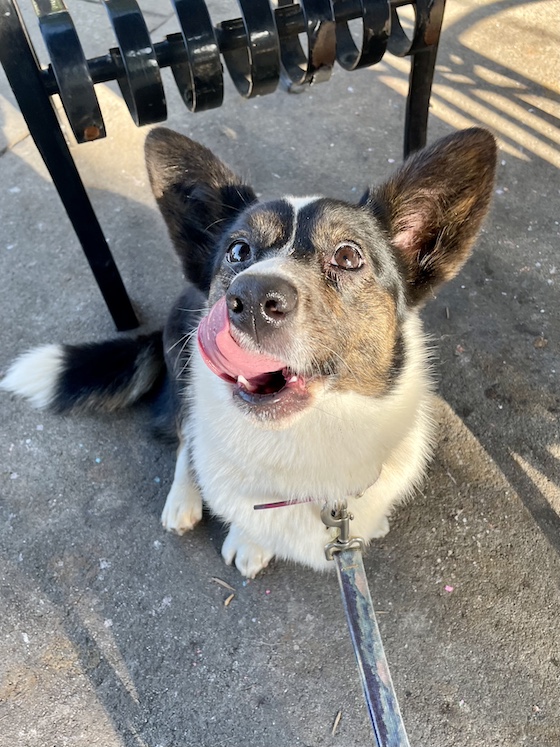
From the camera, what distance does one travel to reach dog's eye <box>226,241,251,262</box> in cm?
170

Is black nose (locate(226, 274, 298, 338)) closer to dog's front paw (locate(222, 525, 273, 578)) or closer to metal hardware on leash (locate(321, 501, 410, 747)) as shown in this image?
metal hardware on leash (locate(321, 501, 410, 747))

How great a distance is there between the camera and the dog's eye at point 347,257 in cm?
165

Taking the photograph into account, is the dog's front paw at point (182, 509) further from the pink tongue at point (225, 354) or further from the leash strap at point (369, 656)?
the pink tongue at point (225, 354)

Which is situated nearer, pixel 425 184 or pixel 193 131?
pixel 425 184

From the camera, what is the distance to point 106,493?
2.40 m

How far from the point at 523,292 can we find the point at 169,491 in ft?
6.30

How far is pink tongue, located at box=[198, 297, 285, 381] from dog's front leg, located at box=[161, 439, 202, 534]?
0.79 metres

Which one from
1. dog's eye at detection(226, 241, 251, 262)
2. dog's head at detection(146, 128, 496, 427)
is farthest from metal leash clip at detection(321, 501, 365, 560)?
dog's eye at detection(226, 241, 251, 262)

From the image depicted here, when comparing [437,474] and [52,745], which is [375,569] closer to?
[437,474]

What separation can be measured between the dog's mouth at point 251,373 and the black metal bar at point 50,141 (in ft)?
3.56

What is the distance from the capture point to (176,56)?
2.05 meters

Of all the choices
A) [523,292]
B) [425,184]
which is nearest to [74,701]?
[425,184]

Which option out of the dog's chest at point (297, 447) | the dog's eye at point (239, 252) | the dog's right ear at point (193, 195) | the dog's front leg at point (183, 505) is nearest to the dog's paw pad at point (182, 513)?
the dog's front leg at point (183, 505)

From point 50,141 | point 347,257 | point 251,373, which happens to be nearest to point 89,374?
point 50,141
